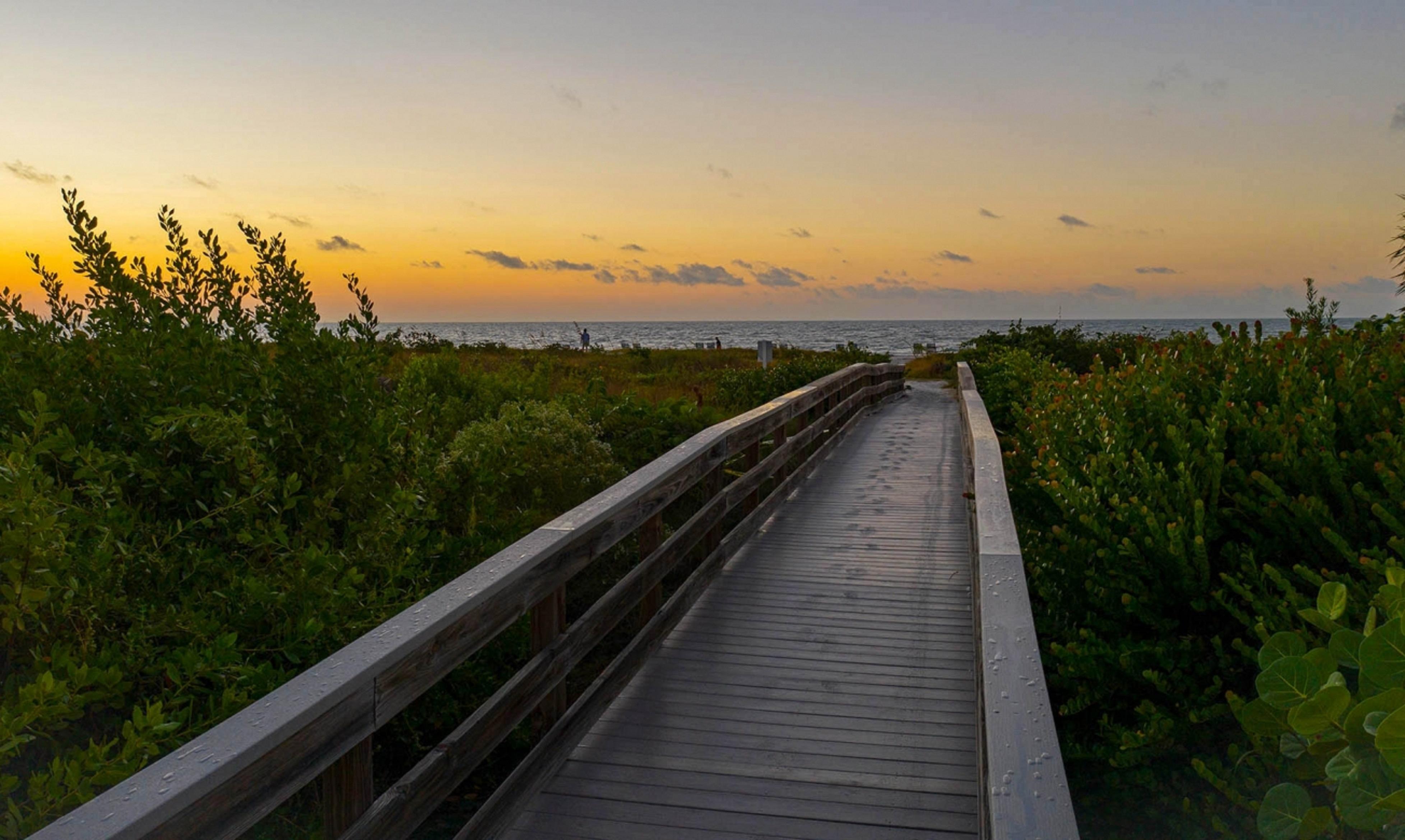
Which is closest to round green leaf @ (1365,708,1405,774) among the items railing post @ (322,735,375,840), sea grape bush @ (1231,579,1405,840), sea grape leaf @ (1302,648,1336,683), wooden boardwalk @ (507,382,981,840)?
sea grape bush @ (1231,579,1405,840)

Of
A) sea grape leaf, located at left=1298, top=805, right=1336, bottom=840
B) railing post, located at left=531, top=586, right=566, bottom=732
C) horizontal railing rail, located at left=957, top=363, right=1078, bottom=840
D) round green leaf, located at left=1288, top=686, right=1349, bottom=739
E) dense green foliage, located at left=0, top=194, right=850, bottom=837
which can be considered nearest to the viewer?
round green leaf, located at left=1288, top=686, right=1349, bottom=739

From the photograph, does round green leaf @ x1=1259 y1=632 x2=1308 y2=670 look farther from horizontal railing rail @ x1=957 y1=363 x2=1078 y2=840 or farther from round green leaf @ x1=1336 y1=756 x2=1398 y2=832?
horizontal railing rail @ x1=957 y1=363 x2=1078 y2=840

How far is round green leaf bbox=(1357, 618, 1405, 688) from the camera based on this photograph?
4.24 ft

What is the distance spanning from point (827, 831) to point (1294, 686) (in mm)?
2092

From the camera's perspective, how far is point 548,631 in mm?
3469

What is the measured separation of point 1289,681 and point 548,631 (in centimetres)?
261

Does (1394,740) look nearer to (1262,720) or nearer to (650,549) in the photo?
(1262,720)

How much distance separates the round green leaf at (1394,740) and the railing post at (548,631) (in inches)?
107

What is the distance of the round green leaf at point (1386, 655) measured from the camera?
50.9 inches

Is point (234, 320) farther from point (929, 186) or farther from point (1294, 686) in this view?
point (929, 186)

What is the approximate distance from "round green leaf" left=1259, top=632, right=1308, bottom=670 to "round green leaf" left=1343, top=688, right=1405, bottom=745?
5.6 inches

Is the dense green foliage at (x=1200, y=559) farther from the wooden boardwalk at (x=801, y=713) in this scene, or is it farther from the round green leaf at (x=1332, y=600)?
the round green leaf at (x=1332, y=600)

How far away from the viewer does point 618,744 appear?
3.81 m

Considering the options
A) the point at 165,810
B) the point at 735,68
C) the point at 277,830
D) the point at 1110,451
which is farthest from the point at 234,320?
the point at 735,68
